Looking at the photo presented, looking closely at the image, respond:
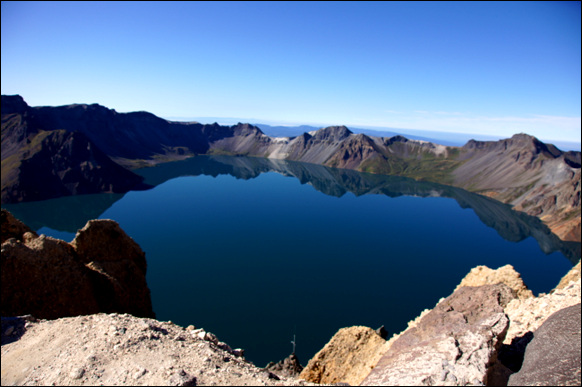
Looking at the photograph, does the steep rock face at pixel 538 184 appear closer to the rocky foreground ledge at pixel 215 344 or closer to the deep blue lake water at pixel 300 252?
the deep blue lake water at pixel 300 252

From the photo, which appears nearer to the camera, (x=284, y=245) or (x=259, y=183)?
(x=284, y=245)

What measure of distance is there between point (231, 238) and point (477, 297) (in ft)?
231

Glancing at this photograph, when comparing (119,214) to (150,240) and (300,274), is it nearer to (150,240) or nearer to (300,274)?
(150,240)

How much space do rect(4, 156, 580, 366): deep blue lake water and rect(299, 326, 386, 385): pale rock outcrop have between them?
14.8 meters

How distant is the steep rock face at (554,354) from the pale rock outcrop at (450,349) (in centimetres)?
159

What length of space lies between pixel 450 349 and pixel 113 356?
14.8 meters

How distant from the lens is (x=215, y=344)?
51.0 ft

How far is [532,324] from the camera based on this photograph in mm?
19047

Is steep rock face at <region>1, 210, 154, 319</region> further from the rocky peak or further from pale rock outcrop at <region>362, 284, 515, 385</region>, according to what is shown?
the rocky peak

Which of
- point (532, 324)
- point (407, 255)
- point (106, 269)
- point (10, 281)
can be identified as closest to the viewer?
point (532, 324)

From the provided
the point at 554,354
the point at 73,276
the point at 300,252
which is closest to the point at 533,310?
the point at 554,354

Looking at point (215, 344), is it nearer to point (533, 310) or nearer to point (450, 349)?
point (450, 349)

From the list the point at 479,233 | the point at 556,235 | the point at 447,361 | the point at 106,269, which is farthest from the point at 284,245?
the point at 556,235

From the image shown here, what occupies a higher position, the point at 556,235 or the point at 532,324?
the point at 532,324
